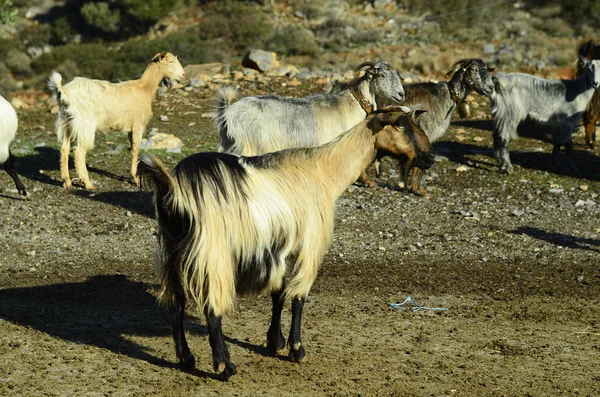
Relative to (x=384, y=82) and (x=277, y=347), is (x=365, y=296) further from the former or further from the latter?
(x=384, y=82)

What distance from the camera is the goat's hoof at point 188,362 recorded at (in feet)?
18.2

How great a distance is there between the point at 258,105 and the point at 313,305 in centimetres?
350

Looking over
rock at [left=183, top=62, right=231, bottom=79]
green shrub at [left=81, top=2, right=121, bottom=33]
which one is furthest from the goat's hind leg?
green shrub at [left=81, top=2, right=121, bottom=33]

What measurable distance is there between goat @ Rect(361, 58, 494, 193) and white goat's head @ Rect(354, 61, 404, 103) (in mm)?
963

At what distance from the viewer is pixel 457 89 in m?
12.4

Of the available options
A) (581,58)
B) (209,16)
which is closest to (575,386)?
(581,58)

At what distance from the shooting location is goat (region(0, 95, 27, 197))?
10656 millimetres

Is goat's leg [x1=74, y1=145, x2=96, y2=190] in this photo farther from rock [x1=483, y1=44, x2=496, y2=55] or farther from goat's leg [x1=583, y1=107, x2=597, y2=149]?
rock [x1=483, y1=44, x2=496, y2=55]

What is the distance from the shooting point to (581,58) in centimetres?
1609

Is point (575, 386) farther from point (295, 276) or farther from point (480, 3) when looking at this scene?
point (480, 3)

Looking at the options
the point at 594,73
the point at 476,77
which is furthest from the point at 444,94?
the point at 594,73

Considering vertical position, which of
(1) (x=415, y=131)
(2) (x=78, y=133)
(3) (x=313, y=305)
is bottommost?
(3) (x=313, y=305)

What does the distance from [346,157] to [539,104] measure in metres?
8.23

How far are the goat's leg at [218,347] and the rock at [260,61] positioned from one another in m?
14.2
